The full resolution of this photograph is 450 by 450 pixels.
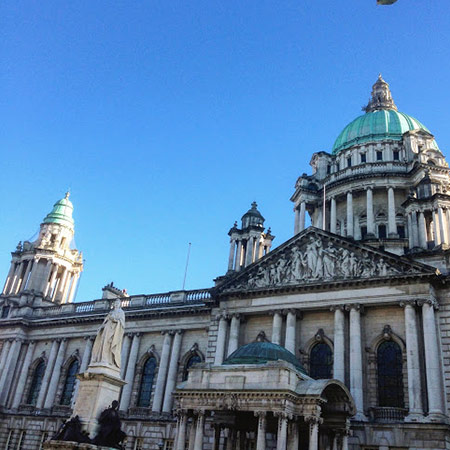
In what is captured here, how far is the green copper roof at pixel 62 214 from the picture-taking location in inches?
2307

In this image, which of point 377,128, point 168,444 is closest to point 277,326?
point 168,444

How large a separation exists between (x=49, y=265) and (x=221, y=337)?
90.0ft

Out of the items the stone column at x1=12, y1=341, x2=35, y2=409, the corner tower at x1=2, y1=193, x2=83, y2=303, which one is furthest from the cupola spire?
the stone column at x1=12, y1=341, x2=35, y2=409

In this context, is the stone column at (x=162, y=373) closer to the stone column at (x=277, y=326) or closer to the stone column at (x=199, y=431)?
the stone column at (x=277, y=326)

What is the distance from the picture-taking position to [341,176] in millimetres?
52062

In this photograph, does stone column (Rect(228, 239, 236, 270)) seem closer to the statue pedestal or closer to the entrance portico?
the entrance portico

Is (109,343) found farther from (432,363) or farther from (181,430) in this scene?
(432,363)

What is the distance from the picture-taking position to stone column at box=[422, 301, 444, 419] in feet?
89.0

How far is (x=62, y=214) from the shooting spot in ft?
194

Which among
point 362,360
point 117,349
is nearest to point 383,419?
point 362,360

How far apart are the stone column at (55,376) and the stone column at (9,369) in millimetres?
→ 5170

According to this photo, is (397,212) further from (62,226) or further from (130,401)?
(62,226)

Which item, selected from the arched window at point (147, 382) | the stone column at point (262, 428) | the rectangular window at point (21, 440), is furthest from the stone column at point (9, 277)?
the stone column at point (262, 428)

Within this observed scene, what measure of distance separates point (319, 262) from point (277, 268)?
304 cm
